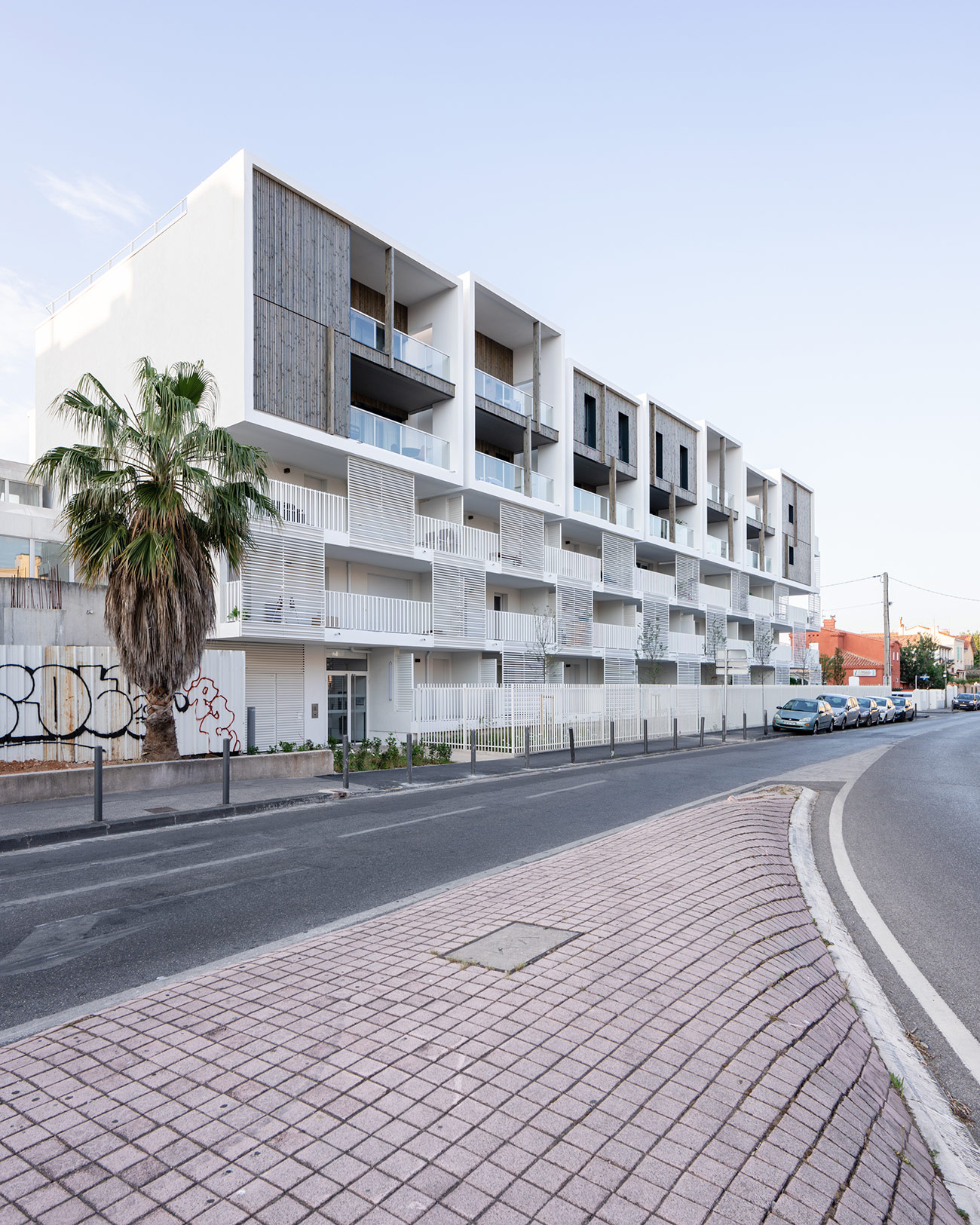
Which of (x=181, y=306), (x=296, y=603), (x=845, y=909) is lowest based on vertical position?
(x=845, y=909)

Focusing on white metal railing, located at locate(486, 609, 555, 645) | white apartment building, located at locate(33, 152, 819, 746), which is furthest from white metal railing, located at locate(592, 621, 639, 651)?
white metal railing, located at locate(486, 609, 555, 645)

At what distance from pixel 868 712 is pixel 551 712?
971 inches

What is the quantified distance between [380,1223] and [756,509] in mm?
54420

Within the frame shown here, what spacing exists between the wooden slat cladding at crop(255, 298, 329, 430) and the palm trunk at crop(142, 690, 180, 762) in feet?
28.9

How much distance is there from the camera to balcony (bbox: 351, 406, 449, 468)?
23281 millimetres

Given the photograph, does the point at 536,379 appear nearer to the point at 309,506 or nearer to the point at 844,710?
the point at 309,506

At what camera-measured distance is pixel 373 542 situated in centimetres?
2336

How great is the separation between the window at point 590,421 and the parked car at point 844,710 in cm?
1556

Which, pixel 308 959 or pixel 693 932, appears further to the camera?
pixel 693 932

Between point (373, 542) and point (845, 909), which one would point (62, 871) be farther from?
point (373, 542)

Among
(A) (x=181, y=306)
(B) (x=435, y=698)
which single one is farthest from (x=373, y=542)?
(A) (x=181, y=306)

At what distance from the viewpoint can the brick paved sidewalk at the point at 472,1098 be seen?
250 centimetres

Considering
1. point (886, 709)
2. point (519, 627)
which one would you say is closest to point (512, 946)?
point (519, 627)

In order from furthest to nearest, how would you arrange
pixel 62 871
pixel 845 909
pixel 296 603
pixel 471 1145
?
pixel 296 603, pixel 62 871, pixel 845 909, pixel 471 1145
